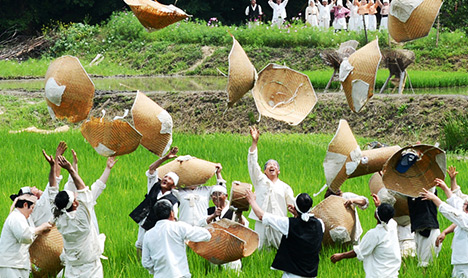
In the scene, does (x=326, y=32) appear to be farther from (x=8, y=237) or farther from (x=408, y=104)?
(x=8, y=237)

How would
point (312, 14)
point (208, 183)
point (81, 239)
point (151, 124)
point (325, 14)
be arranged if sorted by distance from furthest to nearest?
point (325, 14)
point (312, 14)
point (208, 183)
point (151, 124)
point (81, 239)

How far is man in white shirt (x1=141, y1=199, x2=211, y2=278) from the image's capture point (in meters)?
5.00

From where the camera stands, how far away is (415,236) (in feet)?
19.9

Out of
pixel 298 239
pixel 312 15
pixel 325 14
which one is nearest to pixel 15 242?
pixel 298 239

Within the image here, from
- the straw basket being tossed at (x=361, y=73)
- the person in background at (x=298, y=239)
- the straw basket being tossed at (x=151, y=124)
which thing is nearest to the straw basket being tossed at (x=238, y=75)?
the straw basket being tossed at (x=151, y=124)

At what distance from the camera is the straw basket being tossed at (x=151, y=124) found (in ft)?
18.2

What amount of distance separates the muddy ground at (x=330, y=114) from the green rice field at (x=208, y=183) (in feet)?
2.16

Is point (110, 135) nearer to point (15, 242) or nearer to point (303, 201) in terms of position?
point (15, 242)

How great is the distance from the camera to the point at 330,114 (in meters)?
13.6

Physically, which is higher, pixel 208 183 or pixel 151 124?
pixel 151 124

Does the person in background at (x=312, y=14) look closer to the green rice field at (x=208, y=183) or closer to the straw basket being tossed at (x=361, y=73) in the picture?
the green rice field at (x=208, y=183)

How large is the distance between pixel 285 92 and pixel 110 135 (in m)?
1.33

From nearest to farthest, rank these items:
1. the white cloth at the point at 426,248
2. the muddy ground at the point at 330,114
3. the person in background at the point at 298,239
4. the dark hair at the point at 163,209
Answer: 1. the dark hair at the point at 163,209
2. the person in background at the point at 298,239
3. the white cloth at the point at 426,248
4. the muddy ground at the point at 330,114

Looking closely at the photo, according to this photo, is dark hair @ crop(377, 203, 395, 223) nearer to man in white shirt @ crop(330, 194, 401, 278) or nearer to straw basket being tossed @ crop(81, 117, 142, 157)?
man in white shirt @ crop(330, 194, 401, 278)
